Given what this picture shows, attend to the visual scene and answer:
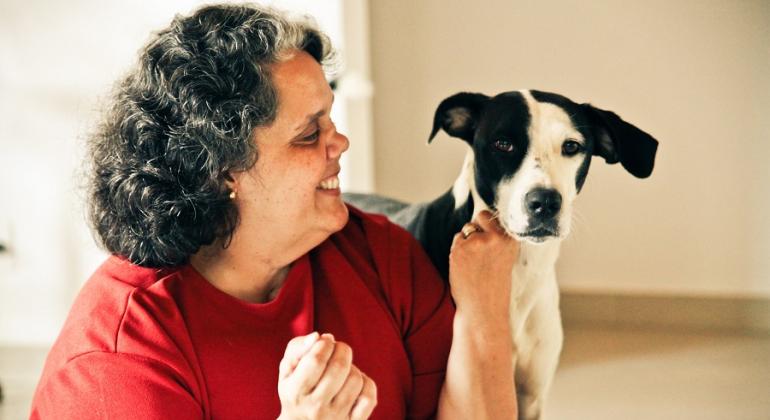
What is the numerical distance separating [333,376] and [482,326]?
314 mm

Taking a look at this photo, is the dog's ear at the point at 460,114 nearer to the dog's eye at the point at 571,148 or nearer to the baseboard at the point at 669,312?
the dog's eye at the point at 571,148

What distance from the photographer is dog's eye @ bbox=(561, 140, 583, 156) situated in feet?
3.51

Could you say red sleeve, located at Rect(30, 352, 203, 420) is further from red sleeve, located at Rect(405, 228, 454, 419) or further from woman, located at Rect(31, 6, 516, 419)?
red sleeve, located at Rect(405, 228, 454, 419)

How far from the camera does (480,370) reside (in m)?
1.10

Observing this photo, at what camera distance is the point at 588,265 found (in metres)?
1.59

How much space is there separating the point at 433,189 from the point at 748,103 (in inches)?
29.9

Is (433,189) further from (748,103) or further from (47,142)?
(47,142)

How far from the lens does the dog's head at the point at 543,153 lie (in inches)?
40.4

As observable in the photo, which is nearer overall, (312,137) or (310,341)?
(310,341)

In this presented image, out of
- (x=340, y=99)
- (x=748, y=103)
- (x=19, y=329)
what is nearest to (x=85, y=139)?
(x=340, y=99)

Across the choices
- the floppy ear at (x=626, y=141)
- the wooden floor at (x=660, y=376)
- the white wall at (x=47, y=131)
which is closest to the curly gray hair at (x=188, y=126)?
the floppy ear at (x=626, y=141)

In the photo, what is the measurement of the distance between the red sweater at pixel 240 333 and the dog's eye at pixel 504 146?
0.79 feet

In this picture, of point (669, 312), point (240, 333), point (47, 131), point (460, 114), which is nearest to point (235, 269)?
point (240, 333)

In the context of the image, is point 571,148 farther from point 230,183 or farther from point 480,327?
point 230,183
